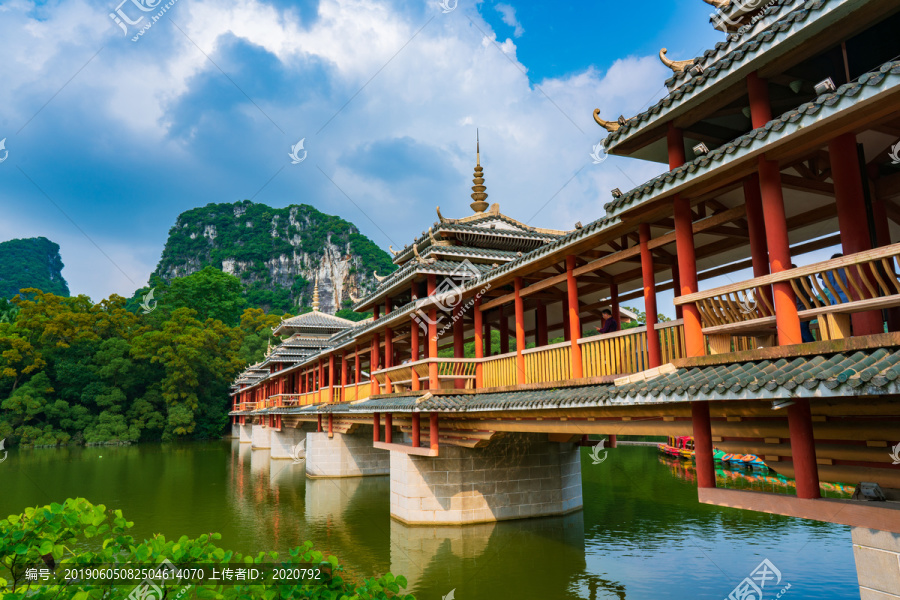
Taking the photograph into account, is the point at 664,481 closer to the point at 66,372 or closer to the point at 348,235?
the point at 66,372

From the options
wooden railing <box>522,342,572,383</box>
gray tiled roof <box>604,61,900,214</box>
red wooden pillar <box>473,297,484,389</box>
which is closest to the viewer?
gray tiled roof <box>604,61,900,214</box>

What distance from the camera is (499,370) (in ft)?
36.0

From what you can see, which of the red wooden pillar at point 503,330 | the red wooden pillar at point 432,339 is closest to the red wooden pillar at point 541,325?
the red wooden pillar at point 503,330

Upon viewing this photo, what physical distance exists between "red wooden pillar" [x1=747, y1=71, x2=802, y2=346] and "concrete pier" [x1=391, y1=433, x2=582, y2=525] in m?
8.33

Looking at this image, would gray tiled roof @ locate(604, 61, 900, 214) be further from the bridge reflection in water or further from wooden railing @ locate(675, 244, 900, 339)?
the bridge reflection in water

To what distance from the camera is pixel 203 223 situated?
103062 millimetres

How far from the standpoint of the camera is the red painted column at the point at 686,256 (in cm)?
615

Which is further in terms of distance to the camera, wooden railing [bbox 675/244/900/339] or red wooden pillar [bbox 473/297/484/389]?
red wooden pillar [bbox 473/297/484/389]

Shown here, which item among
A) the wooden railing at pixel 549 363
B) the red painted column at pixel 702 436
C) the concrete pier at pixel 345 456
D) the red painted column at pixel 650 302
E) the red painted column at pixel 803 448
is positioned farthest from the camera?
the concrete pier at pixel 345 456

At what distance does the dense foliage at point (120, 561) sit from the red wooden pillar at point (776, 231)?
4.17 meters

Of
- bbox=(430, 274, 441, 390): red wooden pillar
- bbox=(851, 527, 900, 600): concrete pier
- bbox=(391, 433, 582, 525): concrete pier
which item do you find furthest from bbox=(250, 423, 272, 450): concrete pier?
bbox=(851, 527, 900, 600): concrete pier

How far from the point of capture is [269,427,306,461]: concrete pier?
32084mm

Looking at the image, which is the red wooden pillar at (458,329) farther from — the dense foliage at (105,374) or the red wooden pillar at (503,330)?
the dense foliage at (105,374)

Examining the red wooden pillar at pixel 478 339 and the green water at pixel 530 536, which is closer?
the green water at pixel 530 536
